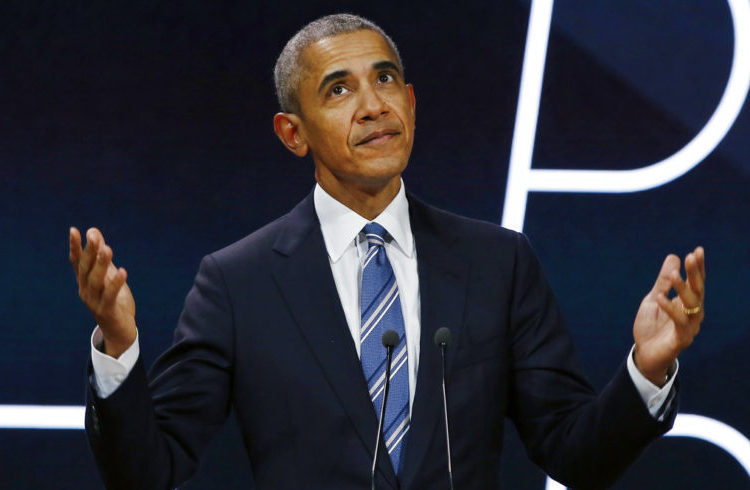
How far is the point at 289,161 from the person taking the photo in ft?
10.6

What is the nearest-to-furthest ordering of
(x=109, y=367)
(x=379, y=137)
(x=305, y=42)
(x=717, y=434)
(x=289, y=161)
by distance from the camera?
(x=109, y=367) < (x=379, y=137) < (x=305, y=42) < (x=717, y=434) < (x=289, y=161)

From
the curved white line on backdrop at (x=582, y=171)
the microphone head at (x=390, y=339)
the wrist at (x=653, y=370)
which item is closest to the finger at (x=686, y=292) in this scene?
the wrist at (x=653, y=370)

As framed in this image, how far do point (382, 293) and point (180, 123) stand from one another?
1.22 meters

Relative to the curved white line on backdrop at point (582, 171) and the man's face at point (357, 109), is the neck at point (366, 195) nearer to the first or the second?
the man's face at point (357, 109)

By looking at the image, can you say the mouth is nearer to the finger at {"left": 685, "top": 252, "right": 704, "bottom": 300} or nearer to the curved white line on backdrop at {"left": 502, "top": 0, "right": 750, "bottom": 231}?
the finger at {"left": 685, "top": 252, "right": 704, "bottom": 300}

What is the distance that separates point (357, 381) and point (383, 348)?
0.09 meters

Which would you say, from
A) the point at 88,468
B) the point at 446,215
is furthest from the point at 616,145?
the point at 88,468

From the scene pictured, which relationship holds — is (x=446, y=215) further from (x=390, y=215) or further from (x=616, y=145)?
(x=616, y=145)

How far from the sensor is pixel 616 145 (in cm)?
316

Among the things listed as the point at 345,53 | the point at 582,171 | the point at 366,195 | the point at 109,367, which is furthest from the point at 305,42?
the point at 582,171

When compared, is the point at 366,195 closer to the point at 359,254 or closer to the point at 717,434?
the point at 359,254

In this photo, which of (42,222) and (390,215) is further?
(42,222)

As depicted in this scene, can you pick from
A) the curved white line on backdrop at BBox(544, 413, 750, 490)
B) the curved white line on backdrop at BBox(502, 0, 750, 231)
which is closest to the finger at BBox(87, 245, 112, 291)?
the curved white line on backdrop at BBox(502, 0, 750, 231)

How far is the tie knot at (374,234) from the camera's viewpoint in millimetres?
2287
